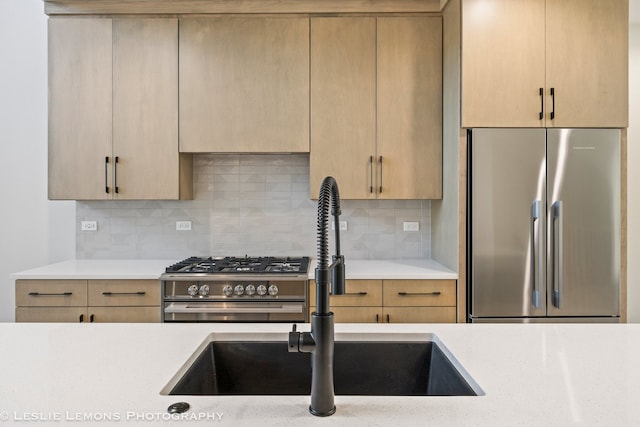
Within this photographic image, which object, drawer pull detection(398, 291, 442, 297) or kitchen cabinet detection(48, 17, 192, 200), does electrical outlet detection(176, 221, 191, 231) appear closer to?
kitchen cabinet detection(48, 17, 192, 200)

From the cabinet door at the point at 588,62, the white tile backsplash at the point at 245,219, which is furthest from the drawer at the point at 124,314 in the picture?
the cabinet door at the point at 588,62

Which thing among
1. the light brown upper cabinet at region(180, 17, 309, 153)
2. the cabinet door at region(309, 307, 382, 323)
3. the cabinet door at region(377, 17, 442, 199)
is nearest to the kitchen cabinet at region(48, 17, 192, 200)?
the light brown upper cabinet at region(180, 17, 309, 153)

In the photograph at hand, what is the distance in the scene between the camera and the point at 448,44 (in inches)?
113

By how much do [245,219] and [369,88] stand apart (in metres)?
1.29

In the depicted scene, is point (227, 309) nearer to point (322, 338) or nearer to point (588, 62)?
point (322, 338)

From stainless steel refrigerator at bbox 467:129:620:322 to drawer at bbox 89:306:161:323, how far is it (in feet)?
6.19

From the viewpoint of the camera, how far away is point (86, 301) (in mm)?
2699

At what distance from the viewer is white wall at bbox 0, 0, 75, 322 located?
10.8 ft

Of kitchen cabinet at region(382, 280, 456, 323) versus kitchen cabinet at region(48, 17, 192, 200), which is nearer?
kitchen cabinet at region(382, 280, 456, 323)

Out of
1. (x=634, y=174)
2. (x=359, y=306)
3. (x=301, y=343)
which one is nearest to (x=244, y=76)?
(x=359, y=306)

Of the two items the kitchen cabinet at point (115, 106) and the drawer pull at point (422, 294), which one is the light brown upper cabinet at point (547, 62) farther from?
the kitchen cabinet at point (115, 106)

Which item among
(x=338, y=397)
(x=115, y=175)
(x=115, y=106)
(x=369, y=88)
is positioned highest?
(x=369, y=88)

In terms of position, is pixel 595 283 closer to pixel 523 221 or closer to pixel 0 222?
pixel 523 221

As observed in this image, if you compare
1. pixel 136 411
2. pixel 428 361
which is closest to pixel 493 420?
pixel 428 361
